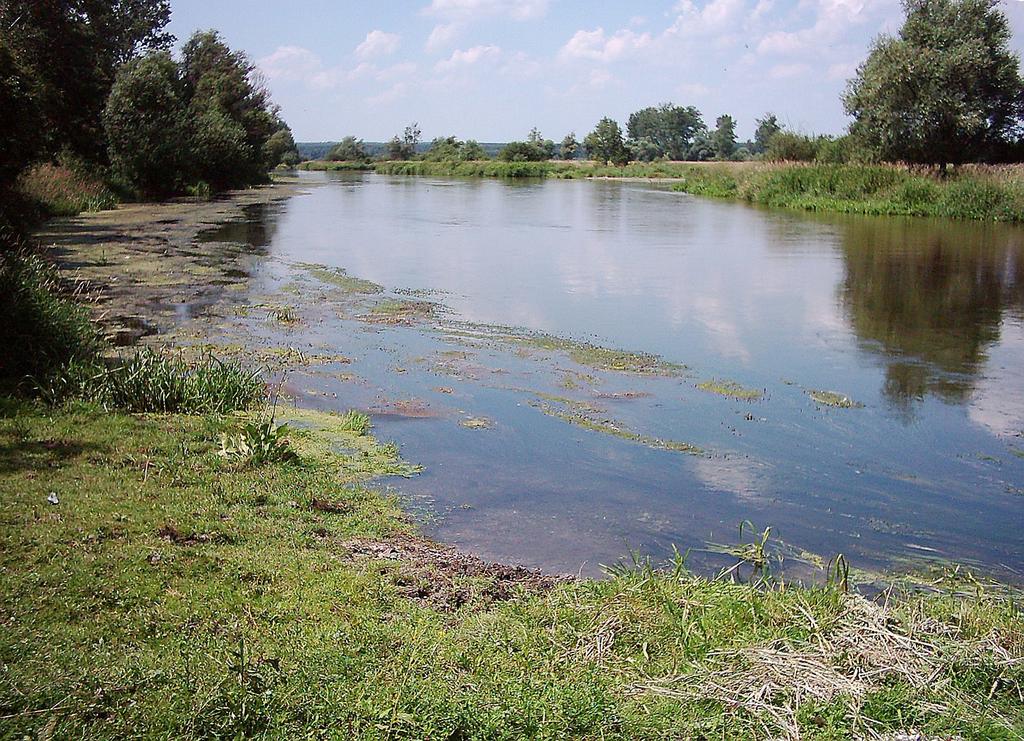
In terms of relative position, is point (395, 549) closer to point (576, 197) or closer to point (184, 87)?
point (184, 87)

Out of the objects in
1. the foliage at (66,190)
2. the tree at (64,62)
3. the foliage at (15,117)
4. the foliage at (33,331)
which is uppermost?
the tree at (64,62)

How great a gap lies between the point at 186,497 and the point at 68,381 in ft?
8.70

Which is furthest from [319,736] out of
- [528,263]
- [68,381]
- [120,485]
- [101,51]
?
[101,51]

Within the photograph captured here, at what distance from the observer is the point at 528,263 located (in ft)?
62.0

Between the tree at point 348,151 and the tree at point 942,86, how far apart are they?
68673mm

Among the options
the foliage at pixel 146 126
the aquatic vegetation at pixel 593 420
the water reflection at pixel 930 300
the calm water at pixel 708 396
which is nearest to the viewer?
the calm water at pixel 708 396

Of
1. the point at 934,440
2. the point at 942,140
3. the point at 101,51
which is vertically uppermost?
the point at 101,51

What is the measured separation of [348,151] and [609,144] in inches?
1239

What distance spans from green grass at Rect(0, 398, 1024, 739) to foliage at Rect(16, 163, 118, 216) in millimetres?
18365

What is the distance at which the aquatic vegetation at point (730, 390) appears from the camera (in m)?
9.12

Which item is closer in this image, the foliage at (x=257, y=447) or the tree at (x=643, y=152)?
the foliage at (x=257, y=447)

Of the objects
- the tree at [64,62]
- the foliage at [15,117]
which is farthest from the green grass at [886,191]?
the foliage at [15,117]

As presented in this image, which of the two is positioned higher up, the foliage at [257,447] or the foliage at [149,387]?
the foliage at [149,387]

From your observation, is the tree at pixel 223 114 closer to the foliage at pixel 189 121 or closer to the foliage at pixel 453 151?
the foliage at pixel 189 121
